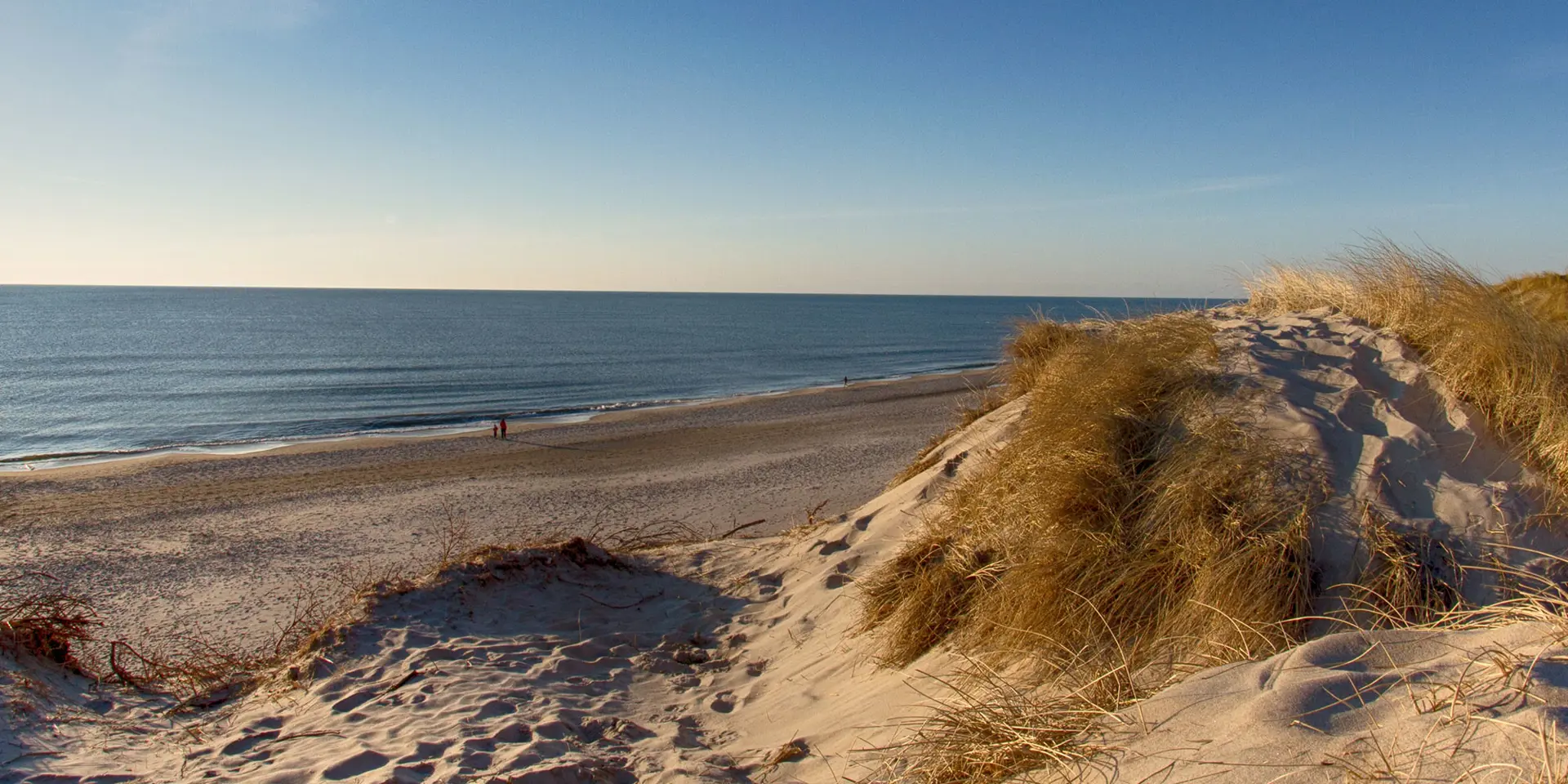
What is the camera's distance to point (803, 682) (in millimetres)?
5094

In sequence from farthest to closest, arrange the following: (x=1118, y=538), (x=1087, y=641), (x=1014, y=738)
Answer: (x=1118, y=538) → (x=1087, y=641) → (x=1014, y=738)

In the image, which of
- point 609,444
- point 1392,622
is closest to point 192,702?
point 1392,622

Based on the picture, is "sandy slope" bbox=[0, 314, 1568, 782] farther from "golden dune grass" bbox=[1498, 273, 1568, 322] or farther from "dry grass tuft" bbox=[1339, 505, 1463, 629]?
"golden dune grass" bbox=[1498, 273, 1568, 322]

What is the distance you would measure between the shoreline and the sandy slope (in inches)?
748

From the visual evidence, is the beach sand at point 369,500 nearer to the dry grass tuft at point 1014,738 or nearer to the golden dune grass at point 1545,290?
the dry grass tuft at point 1014,738

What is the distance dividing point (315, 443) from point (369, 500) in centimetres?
880

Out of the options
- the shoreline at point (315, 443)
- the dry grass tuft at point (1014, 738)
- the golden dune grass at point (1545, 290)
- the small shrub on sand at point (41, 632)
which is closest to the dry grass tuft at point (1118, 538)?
the dry grass tuft at point (1014, 738)

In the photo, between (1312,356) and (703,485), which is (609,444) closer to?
(703,485)

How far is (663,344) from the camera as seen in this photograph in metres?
61.2

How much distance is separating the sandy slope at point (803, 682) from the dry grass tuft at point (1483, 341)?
0.57 feet

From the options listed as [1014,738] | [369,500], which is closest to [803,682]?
[1014,738]

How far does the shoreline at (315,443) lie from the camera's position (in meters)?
21.3

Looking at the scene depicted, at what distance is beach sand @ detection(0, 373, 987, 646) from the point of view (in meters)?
11.5

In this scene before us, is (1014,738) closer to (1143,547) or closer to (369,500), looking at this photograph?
(1143,547)
